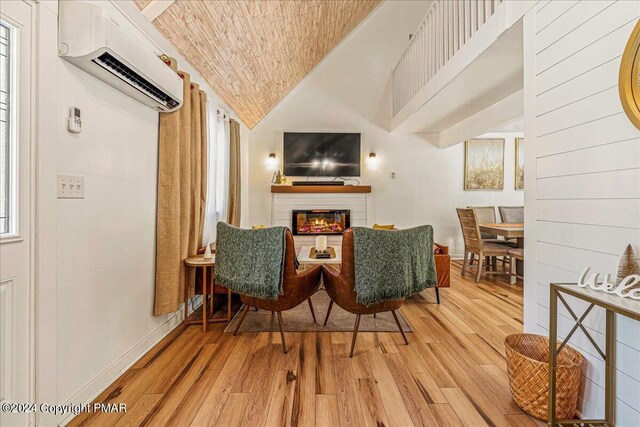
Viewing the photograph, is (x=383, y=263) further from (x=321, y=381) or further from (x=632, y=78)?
(x=632, y=78)

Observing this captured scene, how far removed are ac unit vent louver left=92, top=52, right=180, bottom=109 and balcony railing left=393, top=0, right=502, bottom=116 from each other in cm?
242

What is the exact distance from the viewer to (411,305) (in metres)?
3.19

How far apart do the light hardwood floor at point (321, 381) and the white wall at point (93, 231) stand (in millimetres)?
215

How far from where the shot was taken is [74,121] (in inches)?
58.3

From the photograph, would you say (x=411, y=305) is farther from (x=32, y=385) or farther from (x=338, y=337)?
(x=32, y=385)

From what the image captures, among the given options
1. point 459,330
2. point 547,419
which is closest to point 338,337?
point 459,330

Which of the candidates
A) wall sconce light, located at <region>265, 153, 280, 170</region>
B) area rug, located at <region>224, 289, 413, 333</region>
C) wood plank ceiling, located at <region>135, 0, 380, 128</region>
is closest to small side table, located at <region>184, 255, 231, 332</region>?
area rug, located at <region>224, 289, 413, 333</region>

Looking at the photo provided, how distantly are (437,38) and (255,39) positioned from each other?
6.34 feet

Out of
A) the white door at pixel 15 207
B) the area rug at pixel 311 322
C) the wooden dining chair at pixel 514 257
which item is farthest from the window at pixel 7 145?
the wooden dining chair at pixel 514 257

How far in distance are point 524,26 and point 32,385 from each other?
317cm

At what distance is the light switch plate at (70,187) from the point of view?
1.43 meters

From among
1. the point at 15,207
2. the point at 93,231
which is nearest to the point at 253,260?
the point at 93,231

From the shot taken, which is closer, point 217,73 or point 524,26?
point 524,26

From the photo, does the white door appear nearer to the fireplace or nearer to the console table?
the console table
